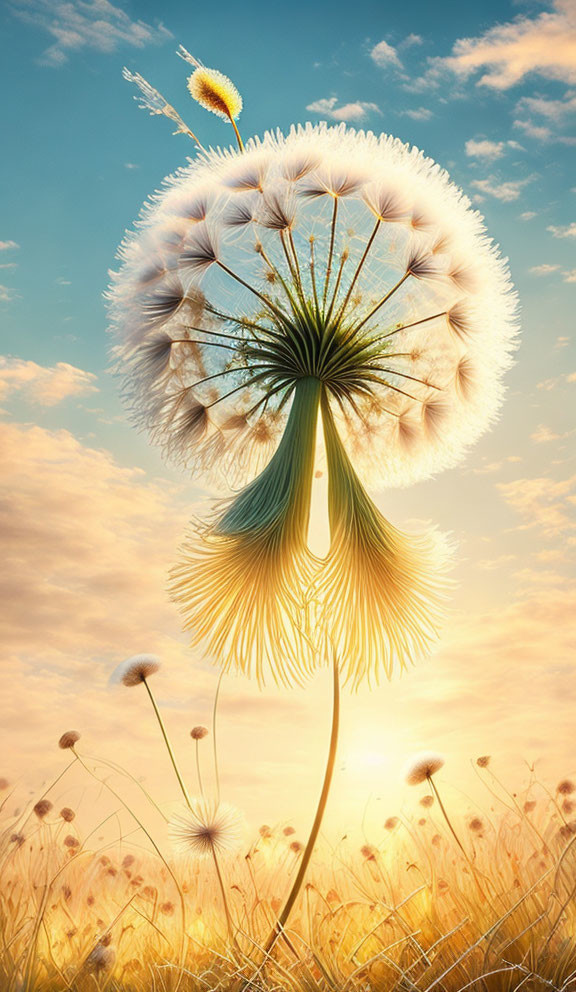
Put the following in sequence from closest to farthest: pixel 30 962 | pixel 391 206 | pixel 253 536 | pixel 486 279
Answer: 1. pixel 30 962
2. pixel 253 536
3. pixel 391 206
4. pixel 486 279

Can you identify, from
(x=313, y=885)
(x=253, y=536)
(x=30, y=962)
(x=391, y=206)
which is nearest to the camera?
(x=30, y=962)

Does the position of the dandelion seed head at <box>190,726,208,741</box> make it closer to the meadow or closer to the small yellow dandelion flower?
the meadow

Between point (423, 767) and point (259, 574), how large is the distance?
6.31ft

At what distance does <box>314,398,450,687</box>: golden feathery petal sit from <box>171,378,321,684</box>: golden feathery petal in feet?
0.77

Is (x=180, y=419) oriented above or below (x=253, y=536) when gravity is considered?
above

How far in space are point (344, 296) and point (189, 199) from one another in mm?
1749

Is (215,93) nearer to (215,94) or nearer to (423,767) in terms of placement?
(215,94)

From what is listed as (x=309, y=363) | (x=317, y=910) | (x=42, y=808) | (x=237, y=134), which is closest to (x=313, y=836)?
(x=317, y=910)

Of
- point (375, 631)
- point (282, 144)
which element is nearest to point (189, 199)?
point (282, 144)

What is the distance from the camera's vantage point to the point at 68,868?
6258 millimetres

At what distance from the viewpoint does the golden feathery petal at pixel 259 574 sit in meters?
6.24

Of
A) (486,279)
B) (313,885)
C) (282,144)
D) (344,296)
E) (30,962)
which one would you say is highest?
(282,144)

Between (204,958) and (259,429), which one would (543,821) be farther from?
(259,429)

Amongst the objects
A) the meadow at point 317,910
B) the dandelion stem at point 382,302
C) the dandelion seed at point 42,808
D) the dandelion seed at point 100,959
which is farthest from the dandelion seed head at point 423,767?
the dandelion stem at point 382,302
